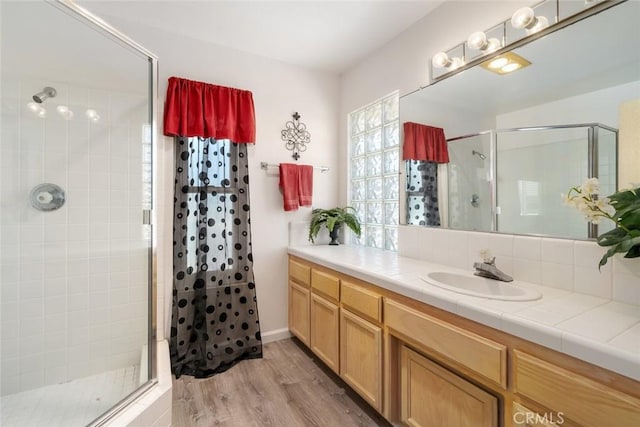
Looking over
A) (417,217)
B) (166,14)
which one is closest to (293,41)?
(166,14)

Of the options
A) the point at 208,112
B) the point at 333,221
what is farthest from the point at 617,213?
the point at 208,112

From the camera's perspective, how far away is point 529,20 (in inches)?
52.4

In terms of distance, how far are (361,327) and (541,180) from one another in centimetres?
120

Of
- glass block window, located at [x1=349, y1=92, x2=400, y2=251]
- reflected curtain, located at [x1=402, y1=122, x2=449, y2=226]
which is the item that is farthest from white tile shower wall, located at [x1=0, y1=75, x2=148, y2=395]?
reflected curtain, located at [x1=402, y1=122, x2=449, y2=226]

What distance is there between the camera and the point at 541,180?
4.41 ft

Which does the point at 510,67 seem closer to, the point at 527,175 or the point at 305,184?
the point at 527,175

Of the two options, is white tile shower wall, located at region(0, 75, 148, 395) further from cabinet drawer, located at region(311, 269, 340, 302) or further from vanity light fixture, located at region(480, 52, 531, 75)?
vanity light fixture, located at region(480, 52, 531, 75)

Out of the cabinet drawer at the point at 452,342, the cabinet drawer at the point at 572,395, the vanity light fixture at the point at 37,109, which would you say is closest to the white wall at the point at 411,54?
the cabinet drawer at the point at 452,342

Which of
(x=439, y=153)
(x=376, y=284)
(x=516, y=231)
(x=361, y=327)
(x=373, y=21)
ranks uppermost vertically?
(x=373, y=21)

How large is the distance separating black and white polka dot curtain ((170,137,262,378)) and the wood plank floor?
16 centimetres

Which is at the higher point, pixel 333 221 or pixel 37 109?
pixel 37 109

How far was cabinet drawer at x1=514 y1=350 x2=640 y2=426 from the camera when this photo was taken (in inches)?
27.6

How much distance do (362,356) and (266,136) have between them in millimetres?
1913

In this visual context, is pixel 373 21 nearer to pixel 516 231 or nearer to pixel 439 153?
pixel 439 153
